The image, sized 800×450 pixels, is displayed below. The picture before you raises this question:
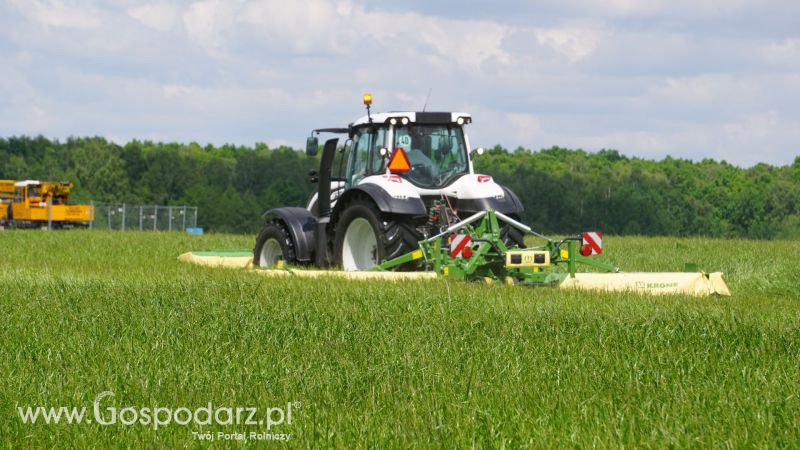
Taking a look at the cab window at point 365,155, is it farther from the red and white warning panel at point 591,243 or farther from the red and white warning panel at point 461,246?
the red and white warning panel at point 591,243

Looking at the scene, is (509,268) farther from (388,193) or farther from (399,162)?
(399,162)

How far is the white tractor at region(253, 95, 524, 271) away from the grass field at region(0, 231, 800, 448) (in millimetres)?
1835

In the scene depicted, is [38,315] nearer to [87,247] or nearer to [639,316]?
[639,316]

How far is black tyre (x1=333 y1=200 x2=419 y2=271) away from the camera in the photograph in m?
13.4

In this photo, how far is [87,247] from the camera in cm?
2305

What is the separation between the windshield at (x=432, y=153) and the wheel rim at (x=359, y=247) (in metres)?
0.97

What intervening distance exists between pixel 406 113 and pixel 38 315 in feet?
20.6

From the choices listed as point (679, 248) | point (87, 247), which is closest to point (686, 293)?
point (679, 248)

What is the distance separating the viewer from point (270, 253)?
16.2 metres

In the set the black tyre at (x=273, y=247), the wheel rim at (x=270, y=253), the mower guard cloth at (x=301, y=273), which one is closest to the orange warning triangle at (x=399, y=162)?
the mower guard cloth at (x=301, y=273)

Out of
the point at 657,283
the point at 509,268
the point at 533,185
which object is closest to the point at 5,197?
the point at 509,268

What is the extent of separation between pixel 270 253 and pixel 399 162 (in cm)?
318

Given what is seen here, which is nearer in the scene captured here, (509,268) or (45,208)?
(509,268)

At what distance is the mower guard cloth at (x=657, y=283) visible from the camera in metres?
11.9
